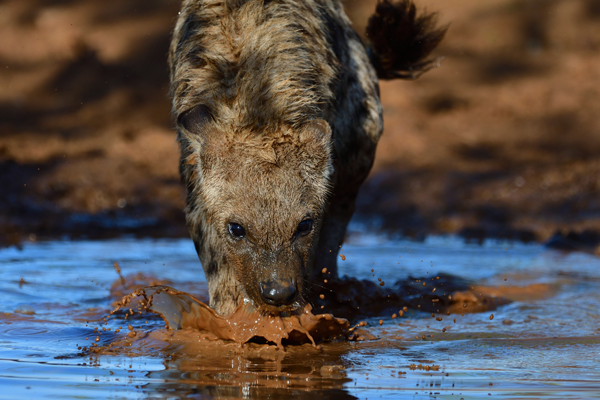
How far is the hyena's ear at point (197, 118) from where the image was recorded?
3506 mm

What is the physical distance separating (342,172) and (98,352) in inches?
79.1

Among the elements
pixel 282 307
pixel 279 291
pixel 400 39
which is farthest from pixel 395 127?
pixel 279 291

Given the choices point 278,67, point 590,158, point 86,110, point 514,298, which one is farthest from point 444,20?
point 278,67

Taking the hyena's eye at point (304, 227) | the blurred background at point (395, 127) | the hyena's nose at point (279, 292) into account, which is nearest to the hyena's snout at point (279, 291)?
the hyena's nose at point (279, 292)

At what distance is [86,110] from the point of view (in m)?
11.9

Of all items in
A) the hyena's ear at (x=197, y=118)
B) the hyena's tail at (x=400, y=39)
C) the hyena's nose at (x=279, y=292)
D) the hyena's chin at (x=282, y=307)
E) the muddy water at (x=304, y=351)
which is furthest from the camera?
the hyena's tail at (x=400, y=39)

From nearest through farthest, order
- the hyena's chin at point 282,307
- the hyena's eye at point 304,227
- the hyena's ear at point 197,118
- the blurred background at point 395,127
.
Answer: the hyena's chin at point 282,307, the hyena's eye at point 304,227, the hyena's ear at point 197,118, the blurred background at point 395,127

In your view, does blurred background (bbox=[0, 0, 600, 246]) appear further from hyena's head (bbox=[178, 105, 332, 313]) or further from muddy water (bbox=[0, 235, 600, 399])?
hyena's head (bbox=[178, 105, 332, 313])

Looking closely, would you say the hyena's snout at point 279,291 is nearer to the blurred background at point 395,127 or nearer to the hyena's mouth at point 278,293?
the hyena's mouth at point 278,293

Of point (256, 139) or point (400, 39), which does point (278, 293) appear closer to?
point (256, 139)

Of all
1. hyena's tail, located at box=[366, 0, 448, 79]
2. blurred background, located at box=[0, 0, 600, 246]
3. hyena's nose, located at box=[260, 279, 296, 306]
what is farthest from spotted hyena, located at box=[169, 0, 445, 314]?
blurred background, located at box=[0, 0, 600, 246]

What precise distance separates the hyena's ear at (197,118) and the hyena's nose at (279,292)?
81 centimetres

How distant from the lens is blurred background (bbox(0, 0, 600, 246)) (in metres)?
9.09

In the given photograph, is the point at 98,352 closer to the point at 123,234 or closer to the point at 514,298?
the point at 514,298
